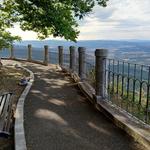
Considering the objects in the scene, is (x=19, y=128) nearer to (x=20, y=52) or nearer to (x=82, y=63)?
(x=82, y=63)

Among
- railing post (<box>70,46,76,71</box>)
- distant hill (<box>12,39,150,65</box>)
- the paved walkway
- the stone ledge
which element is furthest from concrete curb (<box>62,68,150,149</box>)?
railing post (<box>70,46,76,71</box>)

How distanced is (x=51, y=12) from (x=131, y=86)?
9.99 meters

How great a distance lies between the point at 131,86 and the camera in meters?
9.62

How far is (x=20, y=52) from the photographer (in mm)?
35438

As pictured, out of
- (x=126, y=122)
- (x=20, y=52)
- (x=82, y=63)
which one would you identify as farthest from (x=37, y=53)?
(x=126, y=122)

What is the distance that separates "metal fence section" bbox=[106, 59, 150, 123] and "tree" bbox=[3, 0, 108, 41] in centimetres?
827

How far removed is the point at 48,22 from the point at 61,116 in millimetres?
9663

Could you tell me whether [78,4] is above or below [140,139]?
above

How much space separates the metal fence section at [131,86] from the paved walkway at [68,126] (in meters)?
0.60

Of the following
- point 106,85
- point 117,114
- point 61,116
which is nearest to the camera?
point 117,114

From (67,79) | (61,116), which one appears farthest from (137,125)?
(67,79)

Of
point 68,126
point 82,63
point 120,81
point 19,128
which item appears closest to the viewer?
point 19,128

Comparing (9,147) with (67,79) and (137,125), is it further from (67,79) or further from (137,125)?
(67,79)

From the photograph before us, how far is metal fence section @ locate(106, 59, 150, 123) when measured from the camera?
27.2ft
